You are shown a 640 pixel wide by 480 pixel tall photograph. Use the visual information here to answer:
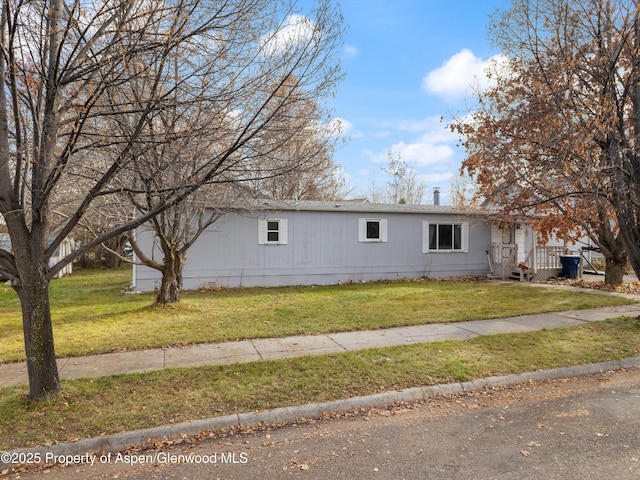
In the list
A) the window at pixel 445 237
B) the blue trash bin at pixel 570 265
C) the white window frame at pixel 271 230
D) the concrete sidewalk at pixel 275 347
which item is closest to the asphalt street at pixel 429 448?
the concrete sidewalk at pixel 275 347

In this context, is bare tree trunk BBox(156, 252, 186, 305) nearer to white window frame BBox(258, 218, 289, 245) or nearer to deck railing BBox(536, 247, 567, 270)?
white window frame BBox(258, 218, 289, 245)

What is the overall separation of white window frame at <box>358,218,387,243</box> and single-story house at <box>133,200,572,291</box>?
0.04 m

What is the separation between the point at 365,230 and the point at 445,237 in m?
3.60

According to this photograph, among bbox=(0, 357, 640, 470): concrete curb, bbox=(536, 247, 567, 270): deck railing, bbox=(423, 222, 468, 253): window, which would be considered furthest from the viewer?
bbox=(423, 222, 468, 253): window

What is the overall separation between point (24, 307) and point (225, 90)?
313 centimetres

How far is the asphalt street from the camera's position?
3.03 meters

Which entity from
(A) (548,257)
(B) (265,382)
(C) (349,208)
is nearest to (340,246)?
(C) (349,208)

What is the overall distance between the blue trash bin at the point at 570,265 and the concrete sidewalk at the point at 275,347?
7.57m

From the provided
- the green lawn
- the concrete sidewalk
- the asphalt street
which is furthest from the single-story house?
the asphalt street

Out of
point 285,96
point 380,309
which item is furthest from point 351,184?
point 285,96

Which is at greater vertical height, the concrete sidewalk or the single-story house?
the single-story house

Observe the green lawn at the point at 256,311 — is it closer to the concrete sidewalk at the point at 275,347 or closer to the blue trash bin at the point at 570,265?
the concrete sidewalk at the point at 275,347

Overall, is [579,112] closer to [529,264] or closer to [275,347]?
[275,347]

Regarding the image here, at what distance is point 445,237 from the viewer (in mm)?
15664
